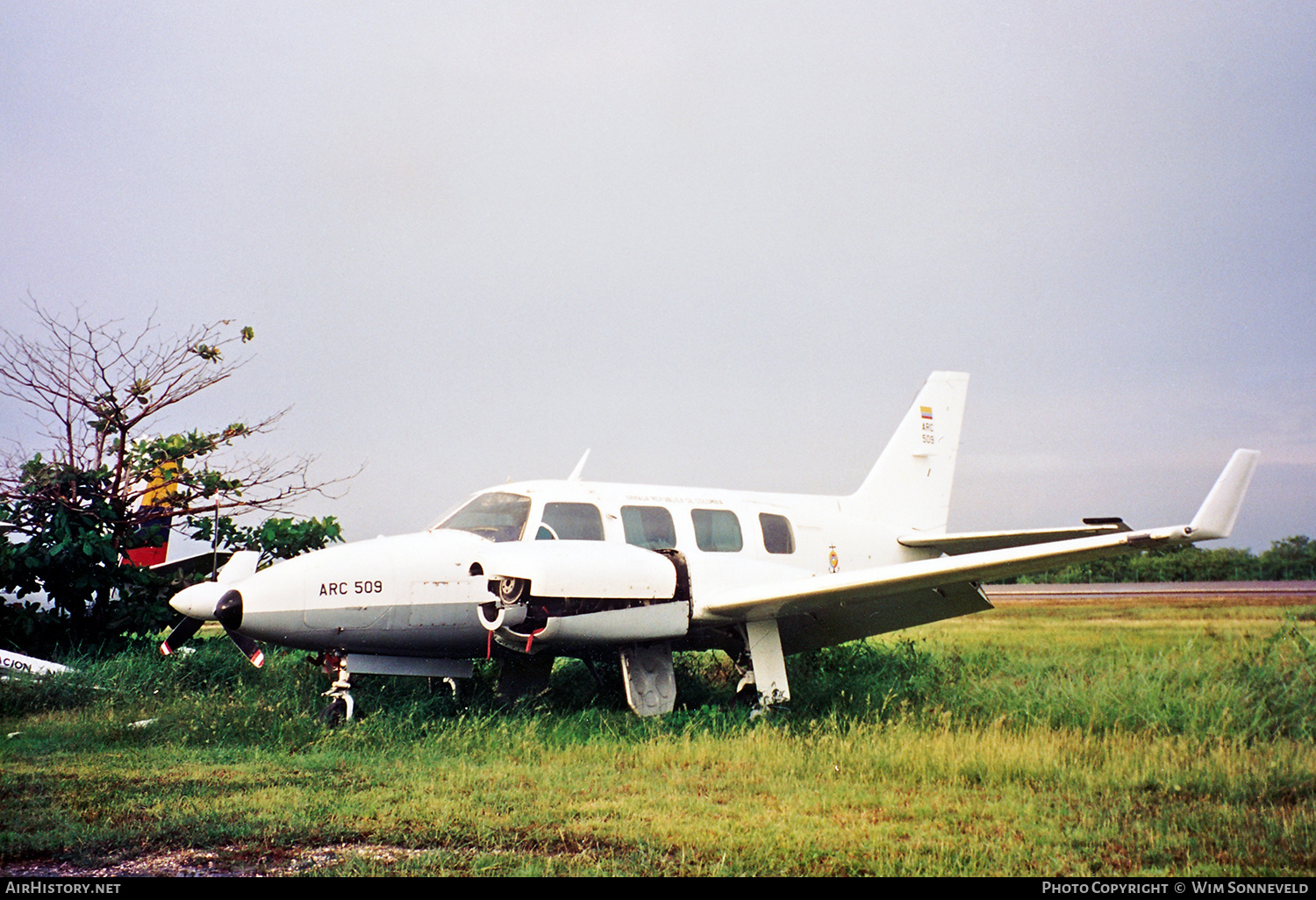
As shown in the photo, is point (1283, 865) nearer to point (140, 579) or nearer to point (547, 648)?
point (547, 648)

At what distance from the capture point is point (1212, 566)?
3059cm

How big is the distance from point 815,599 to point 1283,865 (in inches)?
197

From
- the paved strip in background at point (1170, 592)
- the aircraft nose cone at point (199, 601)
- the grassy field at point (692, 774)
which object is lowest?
the paved strip in background at point (1170, 592)

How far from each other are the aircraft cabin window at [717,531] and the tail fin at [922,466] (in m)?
2.89

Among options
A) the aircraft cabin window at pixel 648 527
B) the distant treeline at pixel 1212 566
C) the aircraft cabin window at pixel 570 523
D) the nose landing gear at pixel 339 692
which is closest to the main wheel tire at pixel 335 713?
the nose landing gear at pixel 339 692

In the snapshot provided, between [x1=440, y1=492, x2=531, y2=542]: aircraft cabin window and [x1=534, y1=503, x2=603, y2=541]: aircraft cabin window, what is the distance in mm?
224

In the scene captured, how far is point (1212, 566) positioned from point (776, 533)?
85.2 ft

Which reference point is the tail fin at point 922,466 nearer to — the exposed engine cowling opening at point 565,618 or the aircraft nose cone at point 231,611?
the exposed engine cowling opening at point 565,618

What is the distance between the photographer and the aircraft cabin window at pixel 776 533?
11.2 m

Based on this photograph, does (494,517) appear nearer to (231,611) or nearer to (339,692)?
(339,692)

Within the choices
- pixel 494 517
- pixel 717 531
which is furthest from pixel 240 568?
pixel 717 531

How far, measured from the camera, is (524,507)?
976 cm

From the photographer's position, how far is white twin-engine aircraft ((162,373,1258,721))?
844 cm

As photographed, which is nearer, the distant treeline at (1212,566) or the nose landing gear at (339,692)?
the nose landing gear at (339,692)
